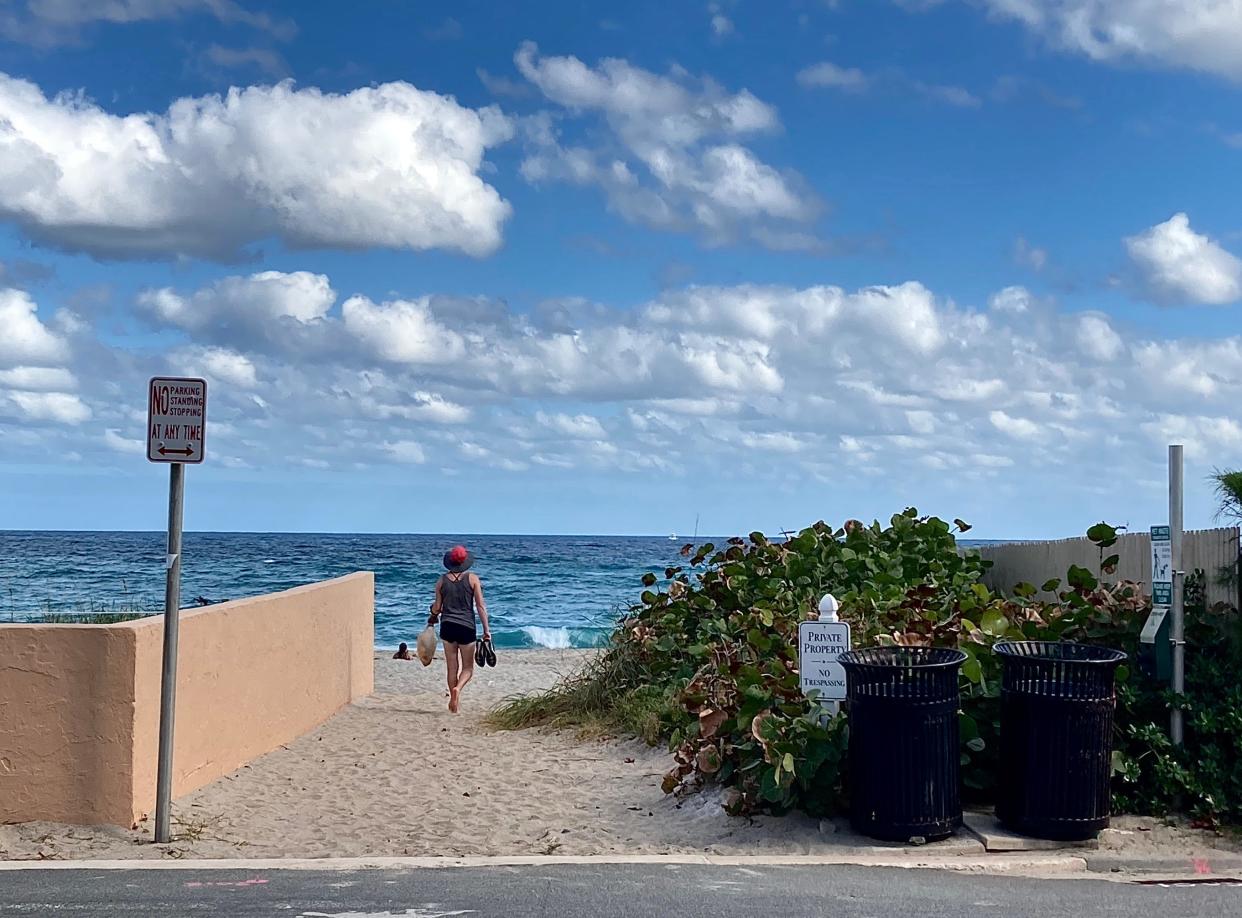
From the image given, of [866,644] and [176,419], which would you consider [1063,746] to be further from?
[176,419]

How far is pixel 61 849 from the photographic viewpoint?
7.91 m

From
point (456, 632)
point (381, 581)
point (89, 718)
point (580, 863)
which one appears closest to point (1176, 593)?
point (580, 863)

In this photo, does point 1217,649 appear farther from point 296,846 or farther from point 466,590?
point 466,590

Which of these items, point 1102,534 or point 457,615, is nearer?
point 1102,534

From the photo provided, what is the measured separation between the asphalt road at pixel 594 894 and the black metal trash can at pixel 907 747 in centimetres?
48

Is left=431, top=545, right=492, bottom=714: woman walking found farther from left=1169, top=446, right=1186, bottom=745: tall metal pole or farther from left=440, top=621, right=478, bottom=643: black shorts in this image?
left=1169, top=446, right=1186, bottom=745: tall metal pole

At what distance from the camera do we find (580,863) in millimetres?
7574

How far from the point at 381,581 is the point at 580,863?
3999 centimetres

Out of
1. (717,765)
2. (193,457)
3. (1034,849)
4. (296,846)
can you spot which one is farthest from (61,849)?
(1034,849)

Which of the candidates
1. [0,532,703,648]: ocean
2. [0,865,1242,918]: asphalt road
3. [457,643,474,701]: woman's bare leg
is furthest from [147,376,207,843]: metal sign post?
[0,532,703,648]: ocean

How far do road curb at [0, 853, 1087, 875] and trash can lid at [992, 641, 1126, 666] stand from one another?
3.67ft

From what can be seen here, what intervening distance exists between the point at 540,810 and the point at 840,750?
2298 mm

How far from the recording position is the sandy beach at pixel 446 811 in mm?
8070

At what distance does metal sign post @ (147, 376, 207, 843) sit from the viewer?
8.02m
